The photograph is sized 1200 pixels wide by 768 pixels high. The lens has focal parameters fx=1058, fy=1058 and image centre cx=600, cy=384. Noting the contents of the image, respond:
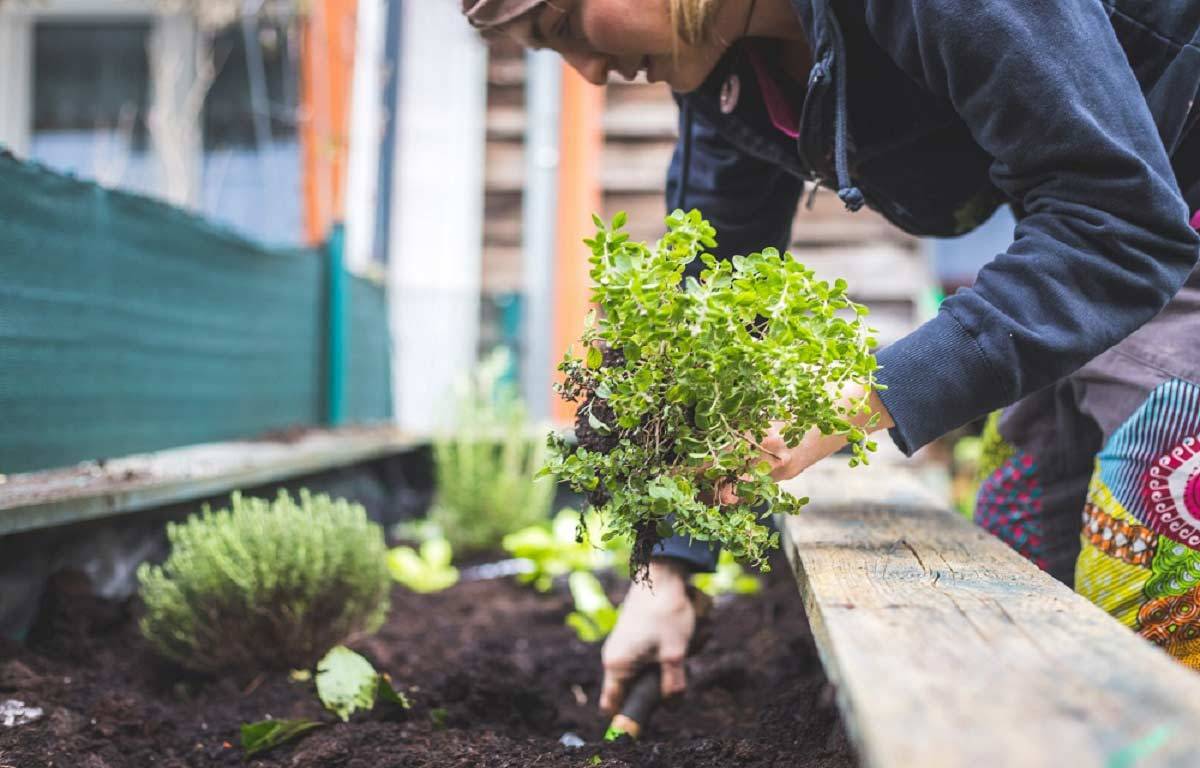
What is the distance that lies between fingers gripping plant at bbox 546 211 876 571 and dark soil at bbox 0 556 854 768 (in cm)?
42

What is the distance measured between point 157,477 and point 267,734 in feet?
3.02

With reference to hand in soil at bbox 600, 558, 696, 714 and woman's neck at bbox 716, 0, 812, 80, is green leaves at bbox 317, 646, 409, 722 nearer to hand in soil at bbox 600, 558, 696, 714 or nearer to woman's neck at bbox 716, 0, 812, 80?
hand in soil at bbox 600, 558, 696, 714

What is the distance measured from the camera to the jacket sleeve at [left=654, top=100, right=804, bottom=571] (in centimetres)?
202

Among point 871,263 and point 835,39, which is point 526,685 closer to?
point 835,39

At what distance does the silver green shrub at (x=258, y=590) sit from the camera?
225 cm

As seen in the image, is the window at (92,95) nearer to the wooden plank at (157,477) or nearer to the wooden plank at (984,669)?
the wooden plank at (157,477)

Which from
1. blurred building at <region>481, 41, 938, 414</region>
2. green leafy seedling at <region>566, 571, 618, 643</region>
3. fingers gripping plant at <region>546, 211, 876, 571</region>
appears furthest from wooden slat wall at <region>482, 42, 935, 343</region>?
fingers gripping plant at <region>546, 211, 876, 571</region>

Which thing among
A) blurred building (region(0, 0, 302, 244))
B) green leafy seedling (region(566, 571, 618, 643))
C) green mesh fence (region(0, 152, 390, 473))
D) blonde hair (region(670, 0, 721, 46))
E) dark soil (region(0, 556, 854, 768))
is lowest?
green leafy seedling (region(566, 571, 618, 643))

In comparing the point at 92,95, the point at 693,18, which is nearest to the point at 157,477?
the point at 693,18

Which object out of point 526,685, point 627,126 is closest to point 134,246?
point 526,685

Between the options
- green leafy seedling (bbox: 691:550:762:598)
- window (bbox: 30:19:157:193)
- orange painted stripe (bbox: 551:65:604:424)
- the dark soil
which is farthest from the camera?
window (bbox: 30:19:157:193)

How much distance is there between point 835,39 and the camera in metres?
1.44

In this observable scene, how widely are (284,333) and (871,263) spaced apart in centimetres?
315

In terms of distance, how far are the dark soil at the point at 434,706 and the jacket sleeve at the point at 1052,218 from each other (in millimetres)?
571
